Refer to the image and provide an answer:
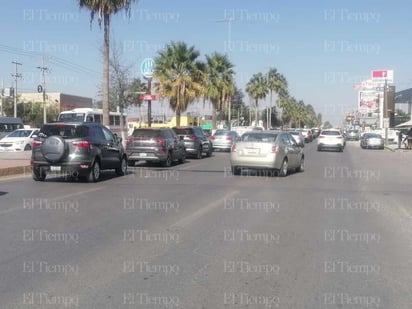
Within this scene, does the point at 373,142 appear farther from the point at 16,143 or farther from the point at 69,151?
the point at 69,151

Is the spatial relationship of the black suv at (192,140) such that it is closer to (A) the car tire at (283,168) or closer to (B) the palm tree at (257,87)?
(A) the car tire at (283,168)

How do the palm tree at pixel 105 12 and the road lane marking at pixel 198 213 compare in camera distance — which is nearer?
the road lane marking at pixel 198 213

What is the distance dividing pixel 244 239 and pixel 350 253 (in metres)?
1.56

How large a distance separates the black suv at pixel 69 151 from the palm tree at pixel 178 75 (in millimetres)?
22591

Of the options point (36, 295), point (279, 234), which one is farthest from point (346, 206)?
point (36, 295)

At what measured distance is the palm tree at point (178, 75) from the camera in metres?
38.6

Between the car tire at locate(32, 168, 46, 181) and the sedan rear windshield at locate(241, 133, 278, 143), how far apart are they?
641cm

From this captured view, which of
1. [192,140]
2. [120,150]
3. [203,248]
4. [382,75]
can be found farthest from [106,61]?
[382,75]

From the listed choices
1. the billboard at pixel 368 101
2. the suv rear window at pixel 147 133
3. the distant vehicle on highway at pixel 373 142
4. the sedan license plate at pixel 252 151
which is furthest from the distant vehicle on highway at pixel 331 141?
the billboard at pixel 368 101

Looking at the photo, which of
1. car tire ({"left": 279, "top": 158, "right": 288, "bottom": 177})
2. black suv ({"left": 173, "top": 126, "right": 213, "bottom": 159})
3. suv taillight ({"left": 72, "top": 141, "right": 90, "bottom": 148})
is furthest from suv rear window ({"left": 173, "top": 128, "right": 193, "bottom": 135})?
suv taillight ({"left": 72, "top": 141, "right": 90, "bottom": 148})

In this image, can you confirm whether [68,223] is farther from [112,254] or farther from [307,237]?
[307,237]

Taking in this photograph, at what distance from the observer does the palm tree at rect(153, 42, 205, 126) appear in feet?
127

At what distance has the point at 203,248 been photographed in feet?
24.6

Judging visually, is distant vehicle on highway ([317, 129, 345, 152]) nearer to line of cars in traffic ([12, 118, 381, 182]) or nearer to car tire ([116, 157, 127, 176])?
line of cars in traffic ([12, 118, 381, 182])
